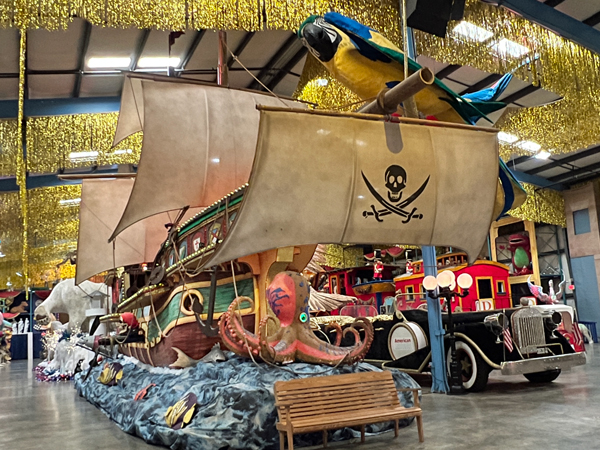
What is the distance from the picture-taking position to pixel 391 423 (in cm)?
568

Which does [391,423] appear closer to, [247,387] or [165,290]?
[247,387]

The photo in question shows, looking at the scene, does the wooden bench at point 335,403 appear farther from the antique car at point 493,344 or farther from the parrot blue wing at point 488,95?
the parrot blue wing at point 488,95

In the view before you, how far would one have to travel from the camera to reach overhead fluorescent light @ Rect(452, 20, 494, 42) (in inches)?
339

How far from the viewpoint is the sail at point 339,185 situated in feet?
16.3

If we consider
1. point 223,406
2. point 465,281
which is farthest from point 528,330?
point 223,406

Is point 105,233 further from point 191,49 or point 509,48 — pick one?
point 509,48

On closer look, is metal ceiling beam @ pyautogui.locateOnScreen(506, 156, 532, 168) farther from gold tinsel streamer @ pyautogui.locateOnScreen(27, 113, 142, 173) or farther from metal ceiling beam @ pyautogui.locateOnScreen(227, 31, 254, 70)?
gold tinsel streamer @ pyautogui.locateOnScreen(27, 113, 142, 173)

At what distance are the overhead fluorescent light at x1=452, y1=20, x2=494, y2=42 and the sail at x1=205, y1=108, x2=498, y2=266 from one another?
392cm

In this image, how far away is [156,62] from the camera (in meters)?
11.2

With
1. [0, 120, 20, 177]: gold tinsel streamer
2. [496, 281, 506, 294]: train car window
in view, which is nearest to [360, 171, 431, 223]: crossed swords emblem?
[0, 120, 20, 177]: gold tinsel streamer

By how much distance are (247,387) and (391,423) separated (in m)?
1.66

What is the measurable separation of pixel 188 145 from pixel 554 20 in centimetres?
579

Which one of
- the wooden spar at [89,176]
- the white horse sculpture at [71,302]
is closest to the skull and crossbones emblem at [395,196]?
the wooden spar at [89,176]

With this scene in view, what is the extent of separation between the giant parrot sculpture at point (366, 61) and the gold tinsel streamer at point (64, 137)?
727 cm
